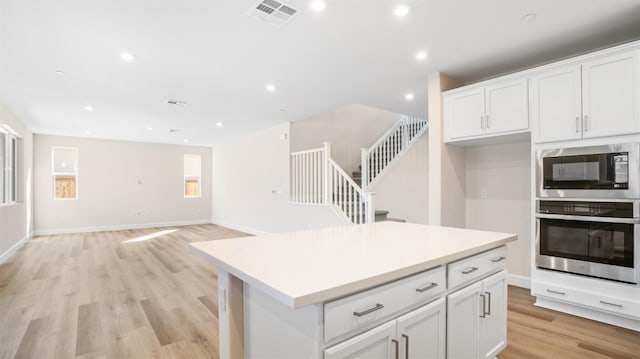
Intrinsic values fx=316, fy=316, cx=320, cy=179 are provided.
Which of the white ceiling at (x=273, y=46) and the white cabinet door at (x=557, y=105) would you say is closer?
the white ceiling at (x=273, y=46)

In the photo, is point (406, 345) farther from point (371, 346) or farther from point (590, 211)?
point (590, 211)

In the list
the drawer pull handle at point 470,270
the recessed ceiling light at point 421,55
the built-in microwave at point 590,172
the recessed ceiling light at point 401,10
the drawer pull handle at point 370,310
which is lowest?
the drawer pull handle at point 470,270

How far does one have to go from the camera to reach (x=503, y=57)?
3264 millimetres

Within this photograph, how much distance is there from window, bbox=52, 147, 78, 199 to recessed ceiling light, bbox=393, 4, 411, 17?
9.06 m

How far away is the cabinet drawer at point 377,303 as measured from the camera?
110 cm

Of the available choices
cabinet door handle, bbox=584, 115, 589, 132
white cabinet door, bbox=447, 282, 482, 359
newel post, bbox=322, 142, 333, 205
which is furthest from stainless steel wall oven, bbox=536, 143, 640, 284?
newel post, bbox=322, 142, 333, 205

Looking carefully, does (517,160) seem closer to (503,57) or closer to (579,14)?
(503,57)

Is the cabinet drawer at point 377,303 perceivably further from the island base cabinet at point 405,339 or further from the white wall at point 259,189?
the white wall at point 259,189

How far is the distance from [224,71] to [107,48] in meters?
1.12

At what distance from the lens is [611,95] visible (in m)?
2.60

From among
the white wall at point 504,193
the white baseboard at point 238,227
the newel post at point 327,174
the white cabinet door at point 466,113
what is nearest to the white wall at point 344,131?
the newel post at point 327,174

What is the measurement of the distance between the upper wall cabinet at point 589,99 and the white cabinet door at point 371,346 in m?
2.65

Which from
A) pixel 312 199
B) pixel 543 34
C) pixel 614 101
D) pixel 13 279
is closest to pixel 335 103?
pixel 312 199

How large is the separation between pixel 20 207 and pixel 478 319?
324 inches
